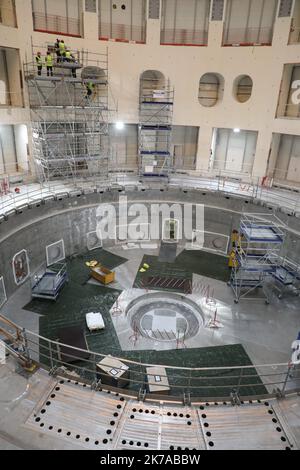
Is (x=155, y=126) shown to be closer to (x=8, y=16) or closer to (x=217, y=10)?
(x=217, y=10)

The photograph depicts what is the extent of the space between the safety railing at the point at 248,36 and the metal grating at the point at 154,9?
14.0 ft

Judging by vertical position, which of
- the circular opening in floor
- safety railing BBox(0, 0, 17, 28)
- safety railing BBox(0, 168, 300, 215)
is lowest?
the circular opening in floor

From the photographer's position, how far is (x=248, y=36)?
19281mm

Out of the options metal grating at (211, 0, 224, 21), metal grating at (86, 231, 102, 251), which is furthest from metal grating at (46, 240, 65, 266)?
metal grating at (211, 0, 224, 21)

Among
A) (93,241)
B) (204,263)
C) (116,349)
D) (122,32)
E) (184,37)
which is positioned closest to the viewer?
(116,349)

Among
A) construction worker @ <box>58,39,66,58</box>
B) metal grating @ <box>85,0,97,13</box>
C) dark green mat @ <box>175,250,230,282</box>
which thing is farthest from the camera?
metal grating @ <box>85,0,97,13</box>

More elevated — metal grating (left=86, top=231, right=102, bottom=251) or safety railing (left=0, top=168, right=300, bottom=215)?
safety railing (left=0, top=168, right=300, bottom=215)

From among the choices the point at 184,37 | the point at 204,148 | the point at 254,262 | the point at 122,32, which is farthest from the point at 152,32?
the point at 254,262

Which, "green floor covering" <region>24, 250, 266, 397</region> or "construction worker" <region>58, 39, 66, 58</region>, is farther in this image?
"construction worker" <region>58, 39, 66, 58</region>

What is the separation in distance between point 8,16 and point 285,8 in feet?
47.5

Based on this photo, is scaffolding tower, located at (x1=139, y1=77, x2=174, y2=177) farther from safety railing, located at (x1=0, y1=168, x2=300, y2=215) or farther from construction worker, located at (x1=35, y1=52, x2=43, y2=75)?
construction worker, located at (x1=35, y1=52, x2=43, y2=75)

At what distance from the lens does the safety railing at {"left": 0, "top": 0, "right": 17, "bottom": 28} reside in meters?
16.4

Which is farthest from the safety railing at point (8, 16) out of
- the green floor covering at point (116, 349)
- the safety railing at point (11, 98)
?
the green floor covering at point (116, 349)

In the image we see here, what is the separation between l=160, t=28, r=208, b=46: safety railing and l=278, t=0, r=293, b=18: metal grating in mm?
4330
